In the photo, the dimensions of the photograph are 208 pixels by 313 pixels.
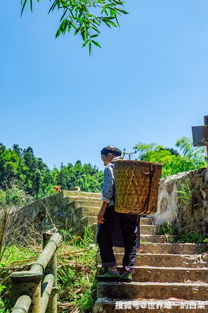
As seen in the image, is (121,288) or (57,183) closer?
(121,288)

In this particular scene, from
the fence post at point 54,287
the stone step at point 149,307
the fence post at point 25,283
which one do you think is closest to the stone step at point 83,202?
the fence post at point 54,287

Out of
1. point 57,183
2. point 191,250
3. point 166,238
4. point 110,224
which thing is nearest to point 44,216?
point 166,238

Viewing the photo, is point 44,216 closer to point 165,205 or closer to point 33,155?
point 165,205

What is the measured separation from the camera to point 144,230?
608cm

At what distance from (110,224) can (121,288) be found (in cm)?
60

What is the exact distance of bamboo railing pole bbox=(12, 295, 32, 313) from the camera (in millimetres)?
1696

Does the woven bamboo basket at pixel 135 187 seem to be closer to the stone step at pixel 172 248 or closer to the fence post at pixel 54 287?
the fence post at pixel 54 287

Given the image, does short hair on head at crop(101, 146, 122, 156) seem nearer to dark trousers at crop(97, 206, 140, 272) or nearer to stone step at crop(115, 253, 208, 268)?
dark trousers at crop(97, 206, 140, 272)

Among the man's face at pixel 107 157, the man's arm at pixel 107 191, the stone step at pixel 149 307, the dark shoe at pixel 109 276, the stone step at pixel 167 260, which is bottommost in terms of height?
the stone step at pixel 149 307

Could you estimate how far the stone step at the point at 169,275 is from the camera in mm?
3826

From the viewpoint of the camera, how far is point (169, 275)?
3.83 meters

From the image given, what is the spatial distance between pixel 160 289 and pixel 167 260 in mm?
855

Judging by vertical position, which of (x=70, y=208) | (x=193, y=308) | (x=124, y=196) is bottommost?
(x=193, y=308)

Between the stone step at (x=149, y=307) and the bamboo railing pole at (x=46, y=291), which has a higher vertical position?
the bamboo railing pole at (x=46, y=291)
